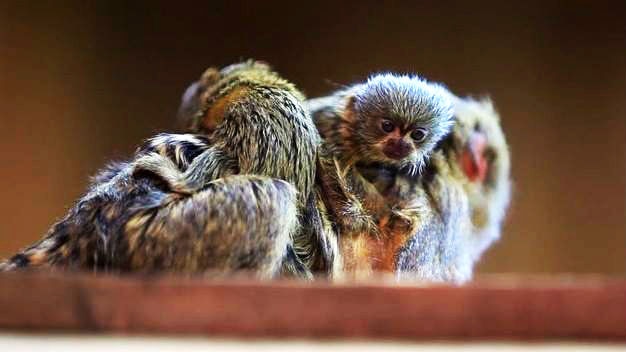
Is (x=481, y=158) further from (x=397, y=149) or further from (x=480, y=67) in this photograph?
(x=480, y=67)

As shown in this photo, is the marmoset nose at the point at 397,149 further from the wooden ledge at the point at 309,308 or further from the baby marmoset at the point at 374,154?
the wooden ledge at the point at 309,308

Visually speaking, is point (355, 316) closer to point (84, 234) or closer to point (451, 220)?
point (84, 234)

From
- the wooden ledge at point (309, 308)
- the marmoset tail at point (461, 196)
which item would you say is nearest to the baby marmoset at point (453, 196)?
the marmoset tail at point (461, 196)

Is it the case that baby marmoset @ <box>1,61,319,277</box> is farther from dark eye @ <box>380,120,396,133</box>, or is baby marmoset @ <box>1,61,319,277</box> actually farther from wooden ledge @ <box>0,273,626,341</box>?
wooden ledge @ <box>0,273,626,341</box>

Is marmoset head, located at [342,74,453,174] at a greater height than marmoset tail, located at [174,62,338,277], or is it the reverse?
marmoset head, located at [342,74,453,174]

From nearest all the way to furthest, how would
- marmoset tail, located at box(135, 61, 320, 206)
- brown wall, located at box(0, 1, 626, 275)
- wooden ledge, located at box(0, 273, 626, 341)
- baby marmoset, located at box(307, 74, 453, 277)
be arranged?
wooden ledge, located at box(0, 273, 626, 341)
marmoset tail, located at box(135, 61, 320, 206)
baby marmoset, located at box(307, 74, 453, 277)
brown wall, located at box(0, 1, 626, 275)

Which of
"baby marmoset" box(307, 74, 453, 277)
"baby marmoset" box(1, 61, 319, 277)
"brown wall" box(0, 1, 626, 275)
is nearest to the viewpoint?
"baby marmoset" box(1, 61, 319, 277)

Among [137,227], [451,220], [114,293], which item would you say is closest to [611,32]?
[451,220]

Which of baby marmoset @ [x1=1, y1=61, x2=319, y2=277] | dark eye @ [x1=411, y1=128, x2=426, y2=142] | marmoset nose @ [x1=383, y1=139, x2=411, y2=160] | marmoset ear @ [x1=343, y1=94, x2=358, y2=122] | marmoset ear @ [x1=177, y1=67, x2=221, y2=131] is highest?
marmoset ear @ [x1=177, y1=67, x2=221, y2=131]

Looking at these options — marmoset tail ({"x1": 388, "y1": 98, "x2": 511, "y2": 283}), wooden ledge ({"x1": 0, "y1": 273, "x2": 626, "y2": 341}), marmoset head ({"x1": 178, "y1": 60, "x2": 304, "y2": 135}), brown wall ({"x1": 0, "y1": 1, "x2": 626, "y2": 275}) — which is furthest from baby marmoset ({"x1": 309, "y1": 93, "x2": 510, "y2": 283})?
brown wall ({"x1": 0, "y1": 1, "x2": 626, "y2": 275})

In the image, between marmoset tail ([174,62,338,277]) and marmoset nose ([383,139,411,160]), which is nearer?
marmoset tail ([174,62,338,277])
